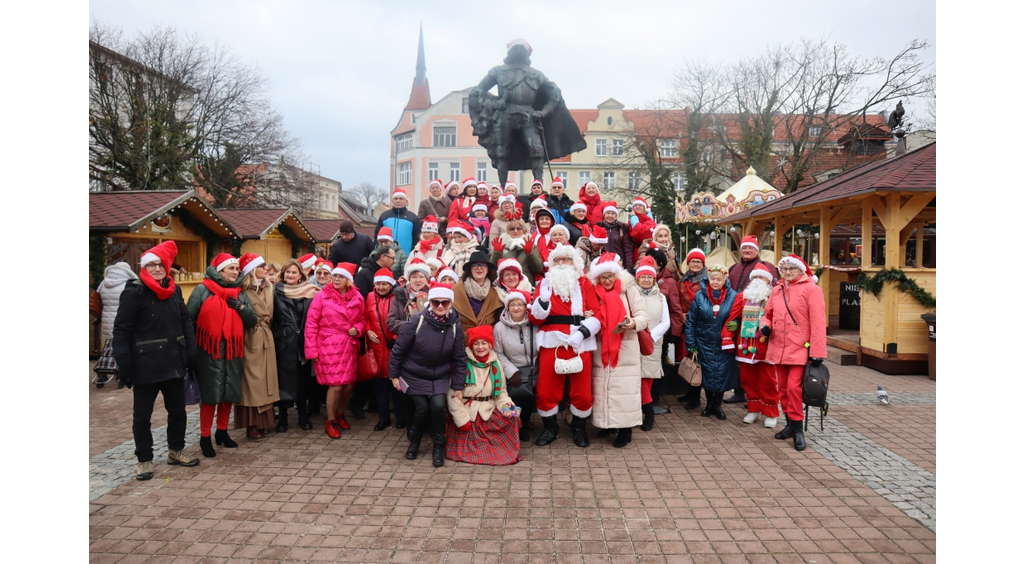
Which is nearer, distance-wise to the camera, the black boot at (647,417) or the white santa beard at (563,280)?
the white santa beard at (563,280)

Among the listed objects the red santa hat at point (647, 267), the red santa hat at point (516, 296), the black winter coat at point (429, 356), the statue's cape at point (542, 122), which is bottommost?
the black winter coat at point (429, 356)

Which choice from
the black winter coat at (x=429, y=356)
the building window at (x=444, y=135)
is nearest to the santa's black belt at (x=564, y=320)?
the black winter coat at (x=429, y=356)

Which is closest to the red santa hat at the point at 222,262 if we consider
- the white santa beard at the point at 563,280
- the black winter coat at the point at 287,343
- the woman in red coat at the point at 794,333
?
the black winter coat at the point at 287,343

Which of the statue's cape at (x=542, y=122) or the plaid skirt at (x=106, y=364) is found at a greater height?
the statue's cape at (x=542, y=122)

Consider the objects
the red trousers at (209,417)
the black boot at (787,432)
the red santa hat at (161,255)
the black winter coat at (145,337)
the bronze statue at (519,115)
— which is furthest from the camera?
the bronze statue at (519,115)

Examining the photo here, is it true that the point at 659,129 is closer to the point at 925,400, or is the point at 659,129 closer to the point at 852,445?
the point at 925,400

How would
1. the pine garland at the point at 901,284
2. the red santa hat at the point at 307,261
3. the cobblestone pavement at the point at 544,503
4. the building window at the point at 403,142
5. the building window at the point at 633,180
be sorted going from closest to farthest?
the cobblestone pavement at the point at 544,503
the red santa hat at the point at 307,261
the pine garland at the point at 901,284
the building window at the point at 633,180
the building window at the point at 403,142

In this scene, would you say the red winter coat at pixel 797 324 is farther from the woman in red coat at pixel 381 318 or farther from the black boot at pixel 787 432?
the woman in red coat at pixel 381 318

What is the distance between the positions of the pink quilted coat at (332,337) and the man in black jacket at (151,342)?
109cm

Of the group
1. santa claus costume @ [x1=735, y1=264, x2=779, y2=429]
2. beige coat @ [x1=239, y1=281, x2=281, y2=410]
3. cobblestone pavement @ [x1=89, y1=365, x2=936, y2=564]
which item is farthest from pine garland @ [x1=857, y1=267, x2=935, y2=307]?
beige coat @ [x1=239, y1=281, x2=281, y2=410]

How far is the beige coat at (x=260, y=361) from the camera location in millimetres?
5445

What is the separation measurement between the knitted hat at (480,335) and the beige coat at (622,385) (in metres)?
1.03

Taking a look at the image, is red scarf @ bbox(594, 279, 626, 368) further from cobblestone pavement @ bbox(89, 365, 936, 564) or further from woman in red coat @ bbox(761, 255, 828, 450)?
woman in red coat @ bbox(761, 255, 828, 450)

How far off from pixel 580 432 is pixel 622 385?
2.06 ft
